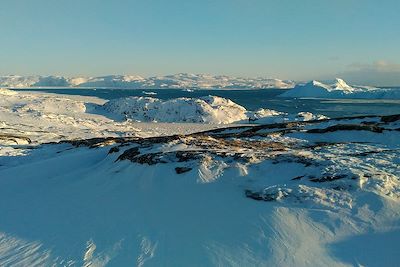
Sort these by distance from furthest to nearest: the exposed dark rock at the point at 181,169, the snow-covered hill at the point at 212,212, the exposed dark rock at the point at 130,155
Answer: the exposed dark rock at the point at 130,155
the exposed dark rock at the point at 181,169
the snow-covered hill at the point at 212,212

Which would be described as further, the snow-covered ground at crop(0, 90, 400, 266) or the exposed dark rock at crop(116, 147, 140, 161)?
the exposed dark rock at crop(116, 147, 140, 161)

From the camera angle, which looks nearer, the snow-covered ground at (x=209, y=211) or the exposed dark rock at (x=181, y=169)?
→ the snow-covered ground at (x=209, y=211)

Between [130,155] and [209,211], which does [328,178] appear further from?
[130,155]

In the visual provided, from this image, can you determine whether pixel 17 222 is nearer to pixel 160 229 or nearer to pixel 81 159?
pixel 160 229

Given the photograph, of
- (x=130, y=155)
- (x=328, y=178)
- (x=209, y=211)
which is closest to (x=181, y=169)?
(x=209, y=211)

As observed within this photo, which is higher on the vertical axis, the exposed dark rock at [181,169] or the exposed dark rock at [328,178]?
the exposed dark rock at [328,178]

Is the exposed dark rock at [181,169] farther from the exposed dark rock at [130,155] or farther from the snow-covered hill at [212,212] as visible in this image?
the exposed dark rock at [130,155]

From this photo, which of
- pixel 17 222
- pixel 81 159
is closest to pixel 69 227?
pixel 17 222

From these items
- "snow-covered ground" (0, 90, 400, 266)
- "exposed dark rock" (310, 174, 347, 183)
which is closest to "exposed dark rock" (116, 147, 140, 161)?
"snow-covered ground" (0, 90, 400, 266)

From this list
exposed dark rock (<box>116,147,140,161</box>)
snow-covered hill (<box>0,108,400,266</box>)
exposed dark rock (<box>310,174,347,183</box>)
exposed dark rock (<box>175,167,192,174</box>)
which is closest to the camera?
snow-covered hill (<box>0,108,400,266</box>)

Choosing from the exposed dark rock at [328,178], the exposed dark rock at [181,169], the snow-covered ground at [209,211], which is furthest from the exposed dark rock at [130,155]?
the exposed dark rock at [328,178]

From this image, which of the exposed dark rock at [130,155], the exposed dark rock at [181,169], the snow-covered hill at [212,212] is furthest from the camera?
the exposed dark rock at [130,155]

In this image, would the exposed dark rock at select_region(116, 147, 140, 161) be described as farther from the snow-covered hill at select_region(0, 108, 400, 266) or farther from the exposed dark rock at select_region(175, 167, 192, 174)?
the exposed dark rock at select_region(175, 167, 192, 174)
